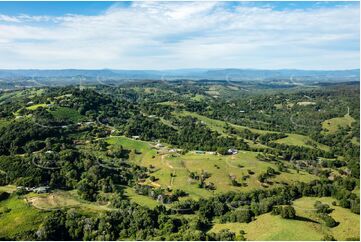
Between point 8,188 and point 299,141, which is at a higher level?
point 8,188

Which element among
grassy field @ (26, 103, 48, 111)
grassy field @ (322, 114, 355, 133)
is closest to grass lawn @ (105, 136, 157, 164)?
grassy field @ (26, 103, 48, 111)

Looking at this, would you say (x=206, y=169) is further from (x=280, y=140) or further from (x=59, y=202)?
(x=280, y=140)

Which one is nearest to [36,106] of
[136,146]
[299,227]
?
[136,146]

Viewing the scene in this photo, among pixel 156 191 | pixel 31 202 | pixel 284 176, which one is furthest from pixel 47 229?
pixel 284 176

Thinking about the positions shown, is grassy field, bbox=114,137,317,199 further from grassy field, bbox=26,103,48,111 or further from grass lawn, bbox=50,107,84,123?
grassy field, bbox=26,103,48,111

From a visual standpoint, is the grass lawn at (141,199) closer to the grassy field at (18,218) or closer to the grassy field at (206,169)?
the grassy field at (206,169)

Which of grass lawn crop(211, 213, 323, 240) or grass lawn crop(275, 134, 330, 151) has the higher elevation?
grass lawn crop(211, 213, 323, 240)

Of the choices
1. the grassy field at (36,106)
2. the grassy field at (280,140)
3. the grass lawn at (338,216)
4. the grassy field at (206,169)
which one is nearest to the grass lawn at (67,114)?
the grassy field at (36,106)
